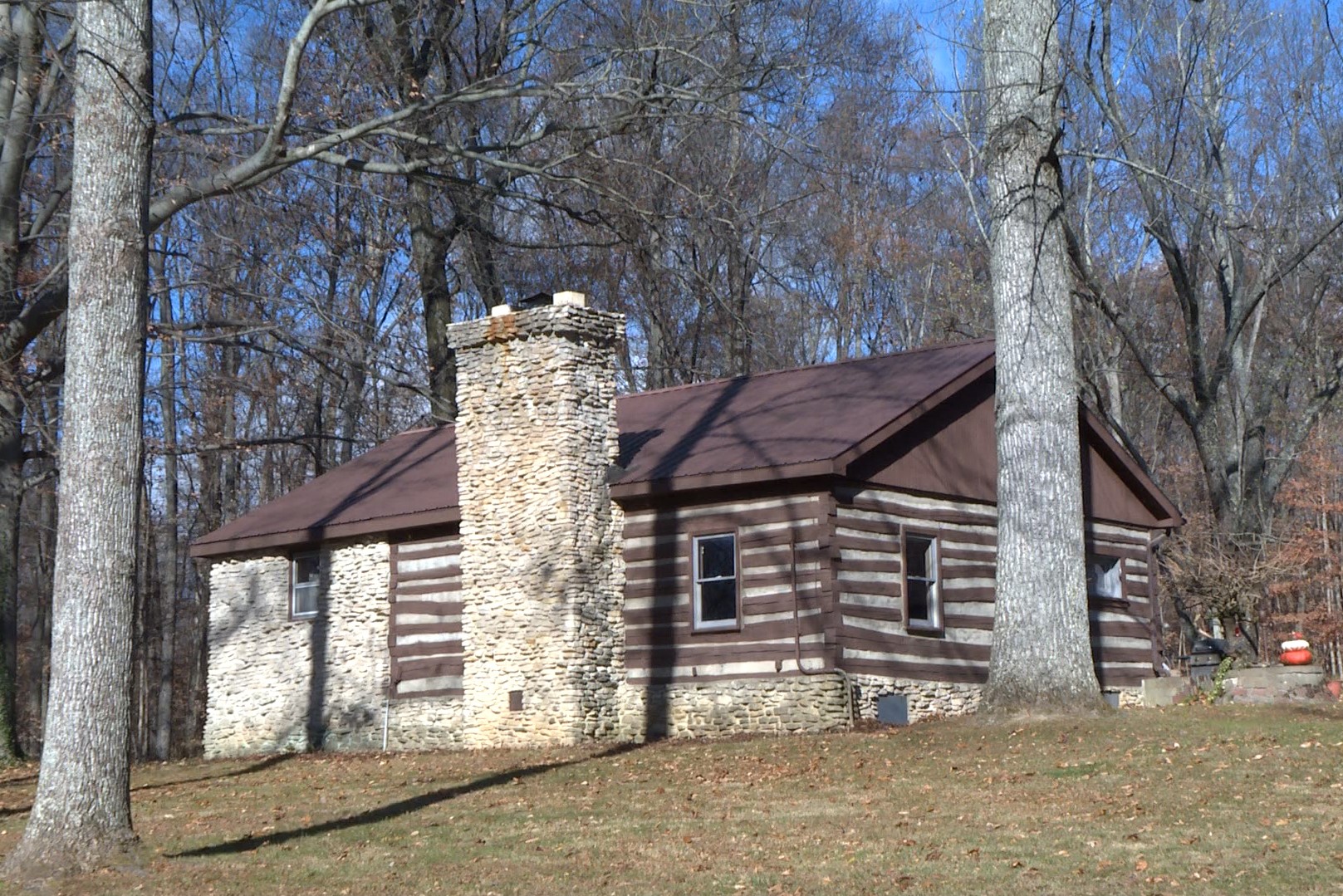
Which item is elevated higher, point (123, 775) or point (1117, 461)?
point (1117, 461)

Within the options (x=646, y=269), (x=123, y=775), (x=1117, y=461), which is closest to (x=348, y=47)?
(x=646, y=269)

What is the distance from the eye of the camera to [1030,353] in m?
15.6

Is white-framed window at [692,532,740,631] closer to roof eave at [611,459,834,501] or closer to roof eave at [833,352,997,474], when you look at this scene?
roof eave at [611,459,834,501]

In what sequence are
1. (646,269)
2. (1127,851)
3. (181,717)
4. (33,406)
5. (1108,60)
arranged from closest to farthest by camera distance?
(1127,851) → (33,406) → (1108,60) → (646,269) → (181,717)

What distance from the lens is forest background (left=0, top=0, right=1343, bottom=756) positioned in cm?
1795

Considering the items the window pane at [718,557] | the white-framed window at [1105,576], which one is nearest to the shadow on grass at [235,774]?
the window pane at [718,557]

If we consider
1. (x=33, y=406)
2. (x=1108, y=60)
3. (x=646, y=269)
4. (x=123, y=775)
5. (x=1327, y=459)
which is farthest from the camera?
(x=1327, y=459)

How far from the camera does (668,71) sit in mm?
19812

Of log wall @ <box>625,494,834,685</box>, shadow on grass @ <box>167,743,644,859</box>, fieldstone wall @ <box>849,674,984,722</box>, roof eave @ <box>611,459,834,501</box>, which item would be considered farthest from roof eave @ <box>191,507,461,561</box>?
fieldstone wall @ <box>849,674,984,722</box>

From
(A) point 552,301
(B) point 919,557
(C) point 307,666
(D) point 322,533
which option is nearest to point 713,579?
(B) point 919,557

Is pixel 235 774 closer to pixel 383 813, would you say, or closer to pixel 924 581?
pixel 383 813

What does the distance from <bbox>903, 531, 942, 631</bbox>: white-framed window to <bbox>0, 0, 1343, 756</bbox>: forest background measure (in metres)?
4.26

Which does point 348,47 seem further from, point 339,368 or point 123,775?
point 123,775

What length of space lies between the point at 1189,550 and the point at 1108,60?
836cm
